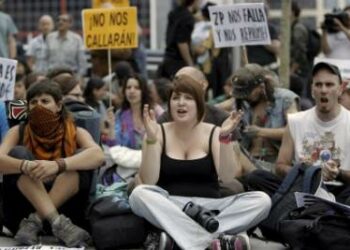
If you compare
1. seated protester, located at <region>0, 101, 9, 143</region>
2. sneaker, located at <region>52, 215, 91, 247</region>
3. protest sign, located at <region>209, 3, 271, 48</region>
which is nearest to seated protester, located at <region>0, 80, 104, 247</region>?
sneaker, located at <region>52, 215, 91, 247</region>

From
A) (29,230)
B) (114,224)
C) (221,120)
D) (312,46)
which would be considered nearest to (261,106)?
(221,120)

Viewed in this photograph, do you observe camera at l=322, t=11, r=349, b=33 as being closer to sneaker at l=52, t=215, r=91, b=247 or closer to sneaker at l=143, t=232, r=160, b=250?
sneaker at l=143, t=232, r=160, b=250

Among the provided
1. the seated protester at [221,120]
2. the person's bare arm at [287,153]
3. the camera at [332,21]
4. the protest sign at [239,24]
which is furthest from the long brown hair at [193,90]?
the camera at [332,21]

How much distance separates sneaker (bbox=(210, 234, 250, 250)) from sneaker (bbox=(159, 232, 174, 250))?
0.88 feet

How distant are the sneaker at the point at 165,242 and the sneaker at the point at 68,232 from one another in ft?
2.19

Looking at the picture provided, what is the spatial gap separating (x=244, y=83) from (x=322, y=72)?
1.19 metres

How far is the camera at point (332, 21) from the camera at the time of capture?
11812mm

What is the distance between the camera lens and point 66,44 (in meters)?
14.5

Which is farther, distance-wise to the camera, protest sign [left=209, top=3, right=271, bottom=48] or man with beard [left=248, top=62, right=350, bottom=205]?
protest sign [left=209, top=3, right=271, bottom=48]

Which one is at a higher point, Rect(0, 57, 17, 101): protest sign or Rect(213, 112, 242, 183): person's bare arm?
Rect(0, 57, 17, 101): protest sign

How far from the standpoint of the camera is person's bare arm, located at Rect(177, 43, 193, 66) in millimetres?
12742

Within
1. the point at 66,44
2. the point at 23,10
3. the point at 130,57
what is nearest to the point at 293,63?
the point at 130,57

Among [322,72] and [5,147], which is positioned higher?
[322,72]

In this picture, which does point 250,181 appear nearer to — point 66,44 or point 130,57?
point 130,57
